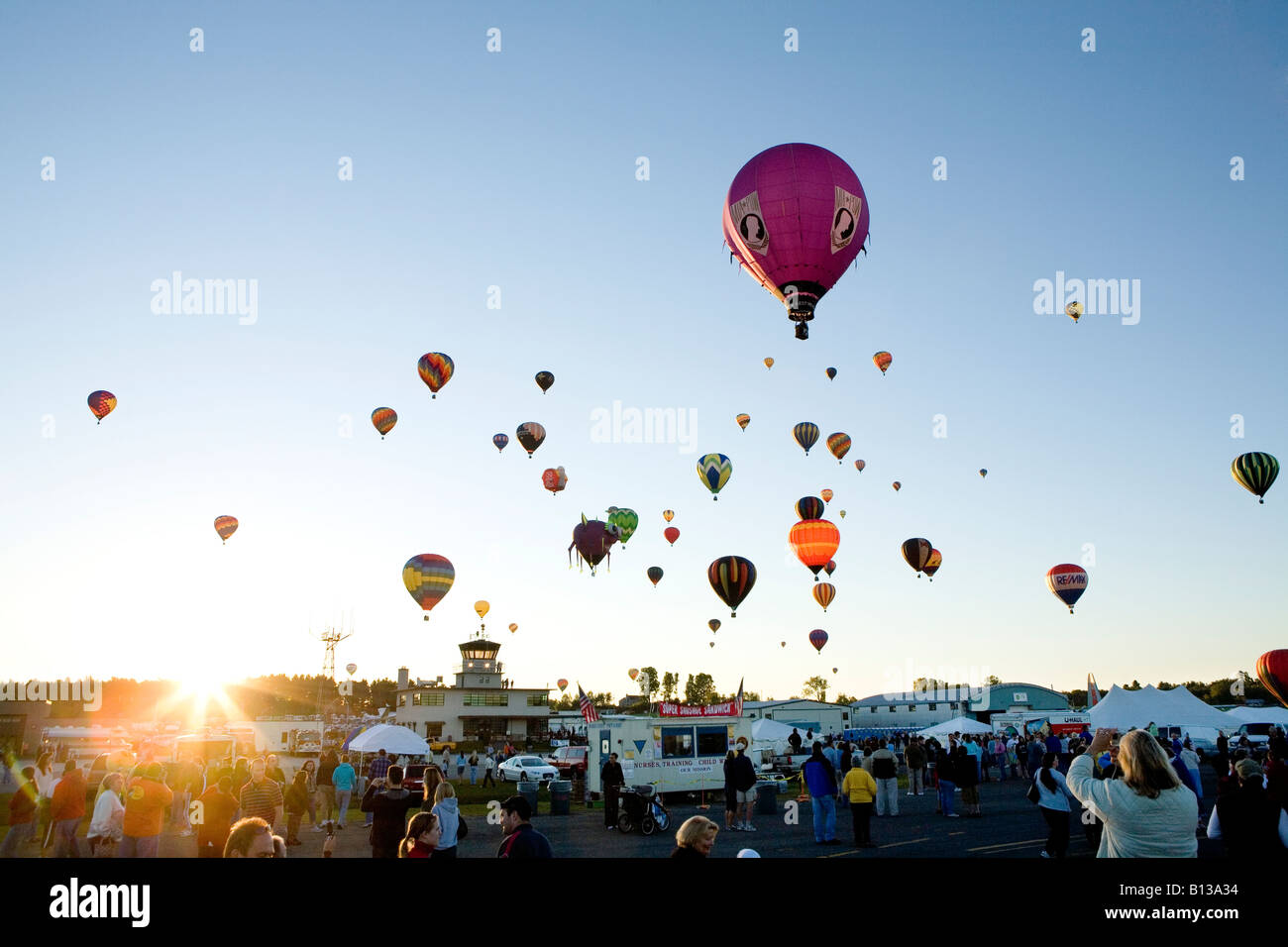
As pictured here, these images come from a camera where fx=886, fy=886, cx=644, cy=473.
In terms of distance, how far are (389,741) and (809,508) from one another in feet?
66.6

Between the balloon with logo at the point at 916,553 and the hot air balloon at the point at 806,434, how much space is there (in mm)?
6902

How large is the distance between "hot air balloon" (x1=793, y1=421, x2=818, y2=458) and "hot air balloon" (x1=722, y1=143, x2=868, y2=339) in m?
18.9

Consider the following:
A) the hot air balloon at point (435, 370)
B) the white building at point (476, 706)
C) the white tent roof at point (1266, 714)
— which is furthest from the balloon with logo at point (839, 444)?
the white building at point (476, 706)

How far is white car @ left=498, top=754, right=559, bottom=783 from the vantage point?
35500mm

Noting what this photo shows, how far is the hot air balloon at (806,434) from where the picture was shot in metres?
39.6

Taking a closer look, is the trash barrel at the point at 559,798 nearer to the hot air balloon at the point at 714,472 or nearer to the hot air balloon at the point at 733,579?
the hot air balloon at the point at 733,579

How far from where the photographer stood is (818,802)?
15.7 meters

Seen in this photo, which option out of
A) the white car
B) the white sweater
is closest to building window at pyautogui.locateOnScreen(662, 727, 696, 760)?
the white car

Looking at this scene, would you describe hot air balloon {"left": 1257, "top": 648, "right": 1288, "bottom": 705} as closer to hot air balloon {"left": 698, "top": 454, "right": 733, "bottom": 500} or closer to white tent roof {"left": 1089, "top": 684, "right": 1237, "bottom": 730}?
white tent roof {"left": 1089, "top": 684, "right": 1237, "bottom": 730}

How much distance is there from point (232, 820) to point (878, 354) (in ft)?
109
